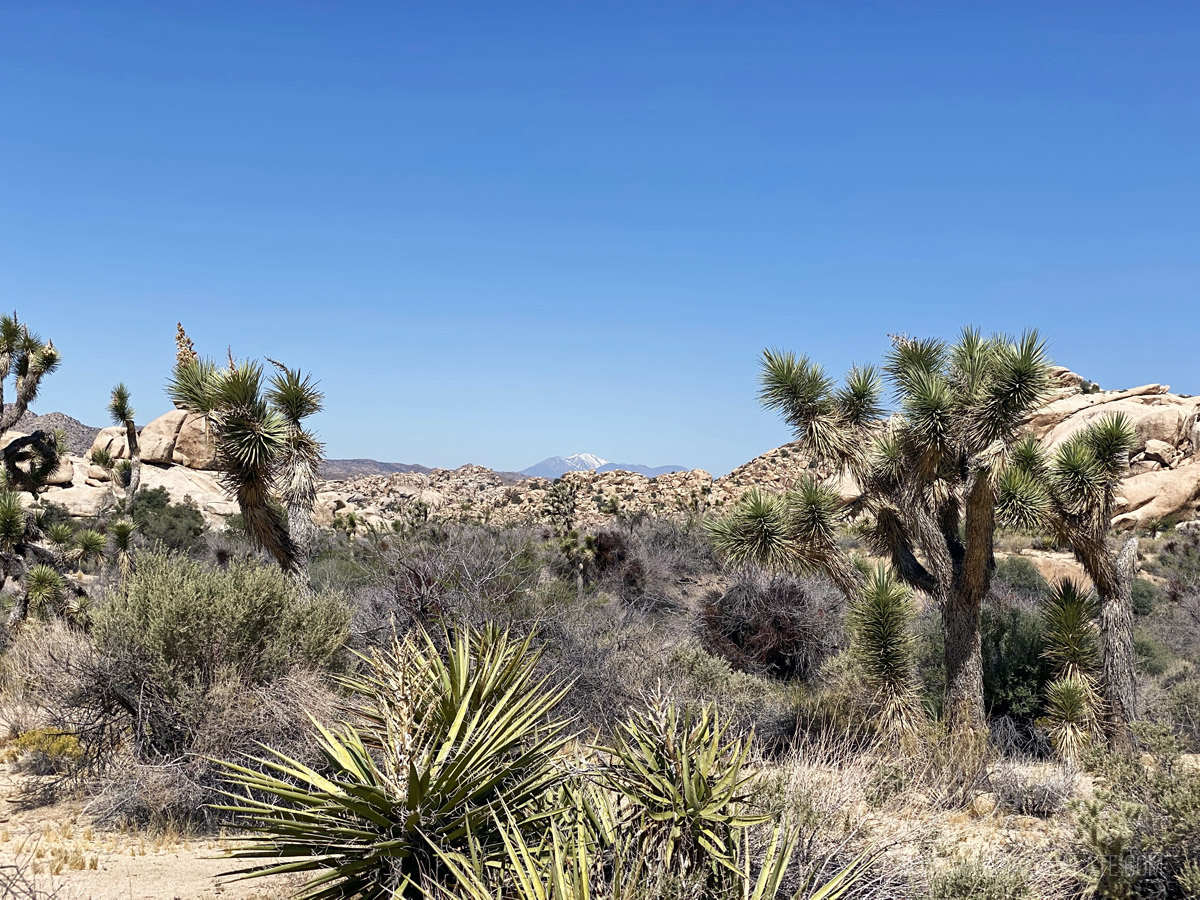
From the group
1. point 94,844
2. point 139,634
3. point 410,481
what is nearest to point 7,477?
point 139,634

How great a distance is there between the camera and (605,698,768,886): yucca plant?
3.71 m

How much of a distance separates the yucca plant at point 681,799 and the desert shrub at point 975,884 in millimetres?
1237

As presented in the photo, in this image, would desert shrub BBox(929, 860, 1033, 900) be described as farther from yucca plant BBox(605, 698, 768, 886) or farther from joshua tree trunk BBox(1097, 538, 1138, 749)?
joshua tree trunk BBox(1097, 538, 1138, 749)

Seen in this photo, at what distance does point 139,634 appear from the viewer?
8.11 meters

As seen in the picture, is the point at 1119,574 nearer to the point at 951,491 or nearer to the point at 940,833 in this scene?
the point at 951,491

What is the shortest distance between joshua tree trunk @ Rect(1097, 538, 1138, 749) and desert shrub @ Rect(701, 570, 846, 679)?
175 inches

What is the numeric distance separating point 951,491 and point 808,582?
18.4ft

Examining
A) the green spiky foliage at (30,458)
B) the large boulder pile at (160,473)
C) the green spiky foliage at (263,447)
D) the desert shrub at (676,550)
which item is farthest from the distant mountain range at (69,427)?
the green spiky foliage at (263,447)

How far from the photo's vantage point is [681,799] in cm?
383

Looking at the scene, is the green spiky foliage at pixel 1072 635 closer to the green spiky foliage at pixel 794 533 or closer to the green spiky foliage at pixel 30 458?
the green spiky foliage at pixel 794 533

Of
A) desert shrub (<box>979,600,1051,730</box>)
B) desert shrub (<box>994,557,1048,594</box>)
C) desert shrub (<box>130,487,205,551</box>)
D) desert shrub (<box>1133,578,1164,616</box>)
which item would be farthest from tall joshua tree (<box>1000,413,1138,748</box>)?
desert shrub (<box>130,487,205,551</box>)

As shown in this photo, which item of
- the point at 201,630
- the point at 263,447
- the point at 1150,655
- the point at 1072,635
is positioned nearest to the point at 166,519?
the point at 263,447

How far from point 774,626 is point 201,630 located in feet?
30.5

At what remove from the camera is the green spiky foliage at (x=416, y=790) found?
12.5 feet
